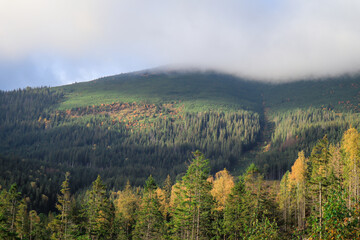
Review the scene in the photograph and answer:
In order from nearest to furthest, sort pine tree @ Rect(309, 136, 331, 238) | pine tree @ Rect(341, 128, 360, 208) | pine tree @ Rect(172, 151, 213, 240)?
pine tree @ Rect(172, 151, 213, 240) → pine tree @ Rect(309, 136, 331, 238) → pine tree @ Rect(341, 128, 360, 208)

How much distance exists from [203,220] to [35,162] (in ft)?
623

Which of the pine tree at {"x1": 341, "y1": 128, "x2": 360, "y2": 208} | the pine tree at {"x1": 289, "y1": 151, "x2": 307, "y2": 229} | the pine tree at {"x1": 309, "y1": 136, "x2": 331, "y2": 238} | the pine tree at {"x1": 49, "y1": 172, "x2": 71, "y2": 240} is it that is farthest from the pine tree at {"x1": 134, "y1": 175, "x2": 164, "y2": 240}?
the pine tree at {"x1": 341, "y1": 128, "x2": 360, "y2": 208}

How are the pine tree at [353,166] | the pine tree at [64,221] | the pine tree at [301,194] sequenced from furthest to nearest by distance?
1. the pine tree at [301,194]
2. the pine tree at [353,166]
3. the pine tree at [64,221]

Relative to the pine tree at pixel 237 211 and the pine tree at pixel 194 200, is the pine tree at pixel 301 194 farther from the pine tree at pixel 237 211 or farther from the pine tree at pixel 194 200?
the pine tree at pixel 194 200

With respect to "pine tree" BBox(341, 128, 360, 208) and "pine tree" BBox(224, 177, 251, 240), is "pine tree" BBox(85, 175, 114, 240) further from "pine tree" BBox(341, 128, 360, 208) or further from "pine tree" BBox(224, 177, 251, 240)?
"pine tree" BBox(341, 128, 360, 208)

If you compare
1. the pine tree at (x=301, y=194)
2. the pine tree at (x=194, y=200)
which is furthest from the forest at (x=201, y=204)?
the pine tree at (x=301, y=194)

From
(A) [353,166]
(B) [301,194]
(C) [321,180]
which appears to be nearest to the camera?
(C) [321,180]

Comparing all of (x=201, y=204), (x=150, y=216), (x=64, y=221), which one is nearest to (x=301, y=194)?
(x=201, y=204)

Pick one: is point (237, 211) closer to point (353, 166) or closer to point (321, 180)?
point (321, 180)

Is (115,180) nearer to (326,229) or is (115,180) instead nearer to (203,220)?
(203,220)

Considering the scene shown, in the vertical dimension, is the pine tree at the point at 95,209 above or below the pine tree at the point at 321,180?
below

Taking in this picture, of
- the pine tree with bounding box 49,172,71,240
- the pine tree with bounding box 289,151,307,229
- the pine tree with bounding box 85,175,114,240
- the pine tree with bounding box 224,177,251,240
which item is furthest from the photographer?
the pine tree with bounding box 289,151,307,229

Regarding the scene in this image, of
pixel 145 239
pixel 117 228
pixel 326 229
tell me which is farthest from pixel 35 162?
pixel 326 229

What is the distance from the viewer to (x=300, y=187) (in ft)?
227
